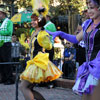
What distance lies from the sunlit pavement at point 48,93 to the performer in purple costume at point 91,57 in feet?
9.64

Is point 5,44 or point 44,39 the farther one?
point 5,44

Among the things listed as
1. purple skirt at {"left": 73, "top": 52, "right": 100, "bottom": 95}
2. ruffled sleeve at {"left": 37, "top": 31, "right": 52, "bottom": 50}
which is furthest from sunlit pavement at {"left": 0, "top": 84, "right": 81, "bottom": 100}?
purple skirt at {"left": 73, "top": 52, "right": 100, "bottom": 95}

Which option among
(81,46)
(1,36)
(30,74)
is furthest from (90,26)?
(1,36)

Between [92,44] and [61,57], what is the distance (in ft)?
15.2

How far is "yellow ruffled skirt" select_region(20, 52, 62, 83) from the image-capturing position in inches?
154

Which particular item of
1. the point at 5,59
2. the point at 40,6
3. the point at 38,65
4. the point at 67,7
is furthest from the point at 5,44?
the point at 67,7

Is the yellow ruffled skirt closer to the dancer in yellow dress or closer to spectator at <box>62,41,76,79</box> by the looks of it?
the dancer in yellow dress

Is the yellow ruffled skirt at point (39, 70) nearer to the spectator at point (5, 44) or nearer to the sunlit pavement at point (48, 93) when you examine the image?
the sunlit pavement at point (48, 93)

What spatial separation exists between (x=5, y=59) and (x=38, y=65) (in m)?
3.29

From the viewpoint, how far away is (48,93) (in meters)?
6.04

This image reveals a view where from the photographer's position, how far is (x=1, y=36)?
22.6 feet

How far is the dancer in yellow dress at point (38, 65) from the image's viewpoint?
384 cm

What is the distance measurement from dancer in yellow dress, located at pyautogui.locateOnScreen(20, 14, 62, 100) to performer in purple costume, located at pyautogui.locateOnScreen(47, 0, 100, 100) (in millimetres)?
1300

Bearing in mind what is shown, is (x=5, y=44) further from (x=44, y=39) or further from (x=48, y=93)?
(x=44, y=39)
